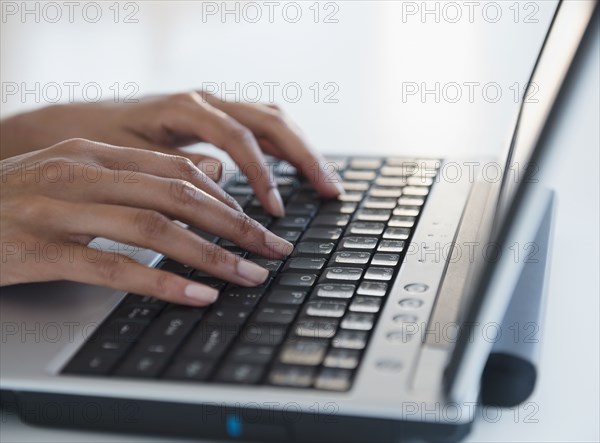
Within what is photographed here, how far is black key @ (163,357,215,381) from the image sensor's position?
1.89 feet

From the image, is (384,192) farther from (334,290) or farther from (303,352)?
(303,352)

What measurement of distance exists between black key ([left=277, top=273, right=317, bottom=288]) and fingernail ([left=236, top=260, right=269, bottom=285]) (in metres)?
0.01

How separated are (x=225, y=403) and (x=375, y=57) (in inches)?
41.7

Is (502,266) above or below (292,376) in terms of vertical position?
above

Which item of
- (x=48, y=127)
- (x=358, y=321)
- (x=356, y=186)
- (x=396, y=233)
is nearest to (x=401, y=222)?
(x=396, y=233)

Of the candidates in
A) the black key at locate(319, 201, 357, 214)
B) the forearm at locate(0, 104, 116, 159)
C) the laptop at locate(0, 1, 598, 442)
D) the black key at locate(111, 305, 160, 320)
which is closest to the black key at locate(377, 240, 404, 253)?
the laptop at locate(0, 1, 598, 442)

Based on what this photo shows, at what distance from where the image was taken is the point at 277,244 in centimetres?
78

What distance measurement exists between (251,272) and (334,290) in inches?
2.7

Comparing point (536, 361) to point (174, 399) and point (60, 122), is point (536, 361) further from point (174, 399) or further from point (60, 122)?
point (60, 122)

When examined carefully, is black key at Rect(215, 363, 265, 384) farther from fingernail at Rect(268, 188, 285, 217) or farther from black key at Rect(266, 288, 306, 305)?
fingernail at Rect(268, 188, 285, 217)

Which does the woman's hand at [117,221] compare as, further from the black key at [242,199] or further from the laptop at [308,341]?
the black key at [242,199]

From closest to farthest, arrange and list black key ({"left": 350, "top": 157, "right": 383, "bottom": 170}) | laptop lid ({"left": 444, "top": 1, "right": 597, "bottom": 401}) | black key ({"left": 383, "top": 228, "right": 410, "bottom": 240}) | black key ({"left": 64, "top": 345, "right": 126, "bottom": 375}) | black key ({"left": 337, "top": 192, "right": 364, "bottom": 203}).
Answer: laptop lid ({"left": 444, "top": 1, "right": 597, "bottom": 401}), black key ({"left": 64, "top": 345, "right": 126, "bottom": 375}), black key ({"left": 383, "top": 228, "right": 410, "bottom": 240}), black key ({"left": 337, "top": 192, "right": 364, "bottom": 203}), black key ({"left": 350, "top": 157, "right": 383, "bottom": 170})

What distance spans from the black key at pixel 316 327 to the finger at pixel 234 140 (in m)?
0.27

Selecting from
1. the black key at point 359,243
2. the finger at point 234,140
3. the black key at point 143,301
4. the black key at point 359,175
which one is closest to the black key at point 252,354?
the black key at point 143,301
